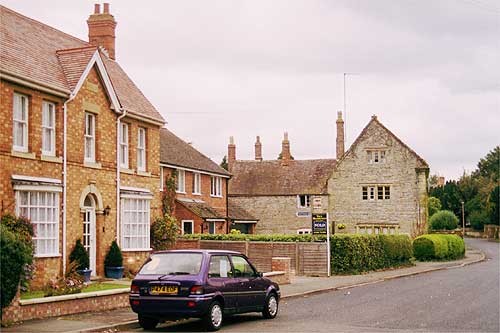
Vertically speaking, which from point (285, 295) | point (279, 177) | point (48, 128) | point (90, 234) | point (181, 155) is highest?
point (181, 155)

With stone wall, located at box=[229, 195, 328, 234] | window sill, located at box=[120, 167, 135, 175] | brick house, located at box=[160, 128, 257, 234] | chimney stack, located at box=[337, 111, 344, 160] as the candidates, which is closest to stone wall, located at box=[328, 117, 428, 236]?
stone wall, located at box=[229, 195, 328, 234]

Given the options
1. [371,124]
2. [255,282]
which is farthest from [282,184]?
[255,282]

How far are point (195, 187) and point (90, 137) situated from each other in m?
19.1

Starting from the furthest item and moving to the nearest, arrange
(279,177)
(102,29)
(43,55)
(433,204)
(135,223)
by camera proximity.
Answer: (433,204) < (279,177) < (102,29) < (135,223) < (43,55)

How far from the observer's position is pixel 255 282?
1659 cm

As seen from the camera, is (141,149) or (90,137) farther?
(141,149)

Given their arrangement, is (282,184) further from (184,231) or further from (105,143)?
(105,143)

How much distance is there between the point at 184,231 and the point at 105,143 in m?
15.3

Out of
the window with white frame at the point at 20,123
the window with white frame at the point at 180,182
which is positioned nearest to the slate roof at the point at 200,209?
the window with white frame at the point at 180,182

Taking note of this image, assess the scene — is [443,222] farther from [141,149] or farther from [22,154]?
[22,154]

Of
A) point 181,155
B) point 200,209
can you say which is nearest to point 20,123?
point 200,209

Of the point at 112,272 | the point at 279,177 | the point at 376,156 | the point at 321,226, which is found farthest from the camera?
the point at 279,177

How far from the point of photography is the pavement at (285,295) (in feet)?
48.8

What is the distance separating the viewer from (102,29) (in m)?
32.2
